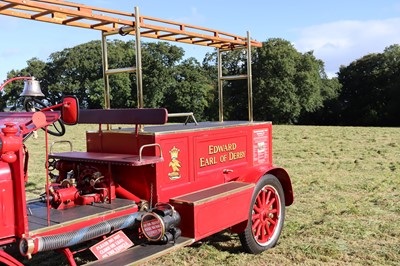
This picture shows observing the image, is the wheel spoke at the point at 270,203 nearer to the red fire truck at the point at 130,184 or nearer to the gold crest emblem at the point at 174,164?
the red fire truck at the point at 130,184

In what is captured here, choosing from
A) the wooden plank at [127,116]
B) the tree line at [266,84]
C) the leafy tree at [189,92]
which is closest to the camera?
the wooden plank at [127,116]

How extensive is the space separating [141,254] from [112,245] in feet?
0.86

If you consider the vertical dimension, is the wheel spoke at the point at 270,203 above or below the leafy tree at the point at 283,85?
below

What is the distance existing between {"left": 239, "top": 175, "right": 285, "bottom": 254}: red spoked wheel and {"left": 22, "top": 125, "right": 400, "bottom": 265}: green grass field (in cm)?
12

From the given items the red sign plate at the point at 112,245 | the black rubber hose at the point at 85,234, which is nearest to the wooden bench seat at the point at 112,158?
the black rubber hose at the point at 85,234

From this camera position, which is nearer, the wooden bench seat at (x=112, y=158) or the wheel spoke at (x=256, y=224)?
the wooden bench seat at (x=112, y=158)

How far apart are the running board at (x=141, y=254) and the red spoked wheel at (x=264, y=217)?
1080mm

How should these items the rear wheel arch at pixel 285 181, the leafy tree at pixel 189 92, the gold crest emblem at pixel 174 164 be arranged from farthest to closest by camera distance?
1. the leafy tree at pixel 189 92
2. the rear wheel arch at pixel 285 181
3. the gold crest emblem at pixel 174 164

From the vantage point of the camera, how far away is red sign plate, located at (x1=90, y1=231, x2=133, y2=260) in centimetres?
336

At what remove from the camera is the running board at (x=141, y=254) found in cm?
325

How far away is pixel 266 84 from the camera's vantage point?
4028cm

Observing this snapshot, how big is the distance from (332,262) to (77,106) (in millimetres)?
3077

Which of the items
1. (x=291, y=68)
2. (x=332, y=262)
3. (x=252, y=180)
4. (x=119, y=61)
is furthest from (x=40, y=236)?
(x=291, y=68)

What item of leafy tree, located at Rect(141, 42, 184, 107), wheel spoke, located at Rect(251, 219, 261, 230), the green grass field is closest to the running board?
the green grass field
